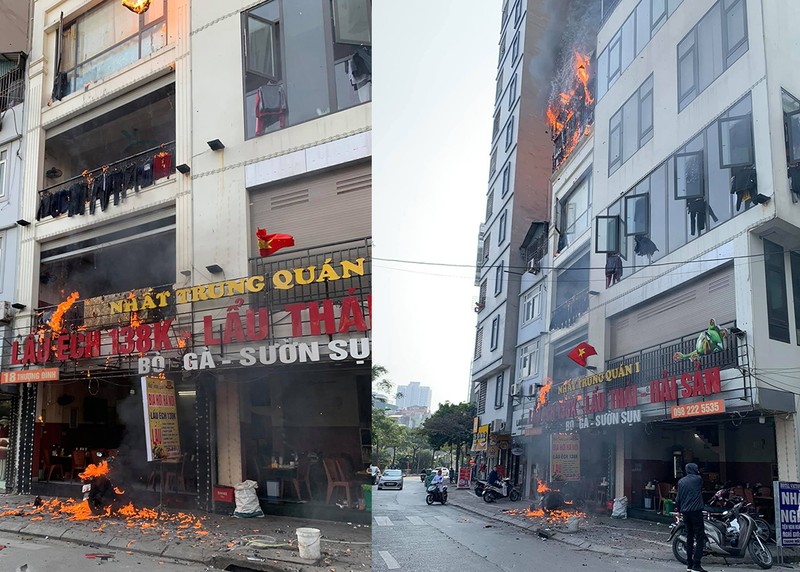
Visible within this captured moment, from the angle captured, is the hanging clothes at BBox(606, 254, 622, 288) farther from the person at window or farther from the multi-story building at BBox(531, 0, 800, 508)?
the person at window

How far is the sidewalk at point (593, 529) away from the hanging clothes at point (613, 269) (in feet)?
2.56

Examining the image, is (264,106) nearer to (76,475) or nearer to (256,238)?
(256,238)

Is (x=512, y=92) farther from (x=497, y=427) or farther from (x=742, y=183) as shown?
(x=497, y=427)

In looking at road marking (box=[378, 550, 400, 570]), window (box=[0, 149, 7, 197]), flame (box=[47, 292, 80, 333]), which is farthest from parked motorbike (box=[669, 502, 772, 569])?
window (box=[0, 149, 7, 197])

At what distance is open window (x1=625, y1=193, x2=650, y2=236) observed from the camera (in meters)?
2.25

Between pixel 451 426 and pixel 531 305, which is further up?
pixel 531 305

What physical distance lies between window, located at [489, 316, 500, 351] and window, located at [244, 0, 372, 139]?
1.25m

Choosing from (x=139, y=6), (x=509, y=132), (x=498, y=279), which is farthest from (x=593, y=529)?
(x=139, y=6)

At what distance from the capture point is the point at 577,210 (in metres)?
2.40

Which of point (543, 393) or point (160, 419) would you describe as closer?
point (543, 393)

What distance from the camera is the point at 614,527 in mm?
2146

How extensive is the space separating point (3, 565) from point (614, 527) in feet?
9.98

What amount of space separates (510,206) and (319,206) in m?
0.95

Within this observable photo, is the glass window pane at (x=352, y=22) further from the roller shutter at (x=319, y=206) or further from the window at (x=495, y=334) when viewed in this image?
the window at (x=495, y=334)
